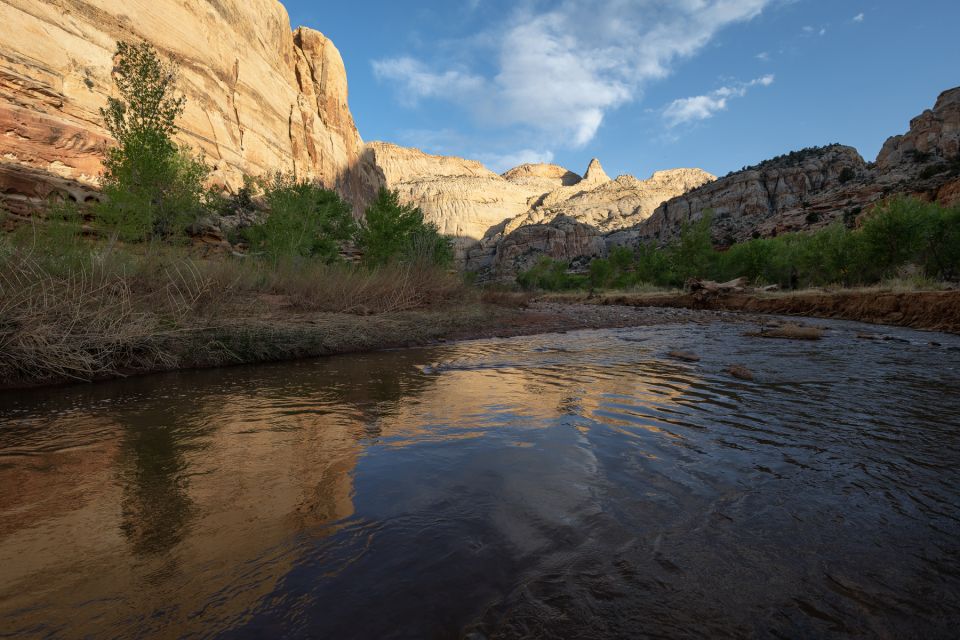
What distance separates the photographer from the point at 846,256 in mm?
25531

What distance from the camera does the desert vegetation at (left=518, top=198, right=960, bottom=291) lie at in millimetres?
21172

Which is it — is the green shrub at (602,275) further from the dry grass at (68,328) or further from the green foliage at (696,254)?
the dry grass at (68,328)

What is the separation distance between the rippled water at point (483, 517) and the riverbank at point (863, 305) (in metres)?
12.3

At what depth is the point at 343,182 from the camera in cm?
7106

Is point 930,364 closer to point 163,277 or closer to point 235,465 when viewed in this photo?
point 235,465

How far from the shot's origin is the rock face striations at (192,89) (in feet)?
85.0

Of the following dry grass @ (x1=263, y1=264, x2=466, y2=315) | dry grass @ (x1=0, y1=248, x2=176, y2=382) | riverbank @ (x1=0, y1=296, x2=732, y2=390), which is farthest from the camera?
dry grass @ (x1=263, y1=264, x2=466, y2=315)

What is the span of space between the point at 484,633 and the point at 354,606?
0.52 meters

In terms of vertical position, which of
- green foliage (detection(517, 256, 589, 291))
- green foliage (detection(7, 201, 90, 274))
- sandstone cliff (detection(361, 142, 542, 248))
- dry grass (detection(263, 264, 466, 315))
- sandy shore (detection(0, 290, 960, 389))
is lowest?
sandy shore (detection(0, 290, 960, 389))

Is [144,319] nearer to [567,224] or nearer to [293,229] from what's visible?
[293,229]

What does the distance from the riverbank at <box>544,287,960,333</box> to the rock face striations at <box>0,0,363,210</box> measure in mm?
34400

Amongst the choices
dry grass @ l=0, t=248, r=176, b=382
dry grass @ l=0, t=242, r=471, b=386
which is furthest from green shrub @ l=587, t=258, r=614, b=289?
dry grass @ l=0, t=248, r=176, b=382

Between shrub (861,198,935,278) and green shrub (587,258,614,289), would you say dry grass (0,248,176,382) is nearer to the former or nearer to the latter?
shrub (861,198,935,278)

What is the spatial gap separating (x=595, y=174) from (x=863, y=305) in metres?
183
